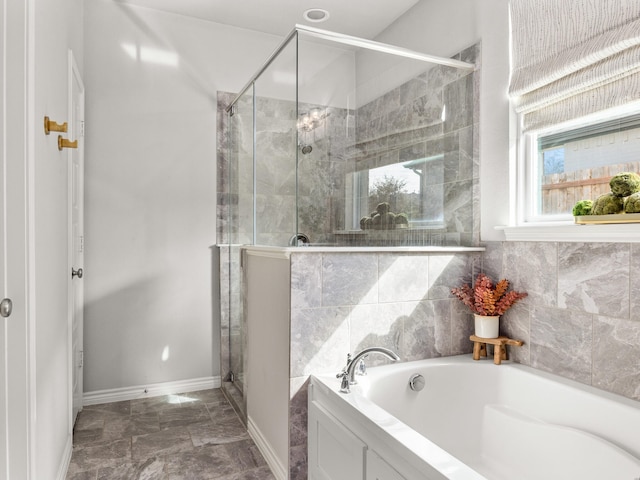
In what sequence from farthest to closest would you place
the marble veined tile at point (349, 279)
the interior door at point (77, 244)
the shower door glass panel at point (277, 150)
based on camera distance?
the interior door at point (77, 244) < the shower door glass panel at point (277, 150) < the marble veined tile at point (349, 279)

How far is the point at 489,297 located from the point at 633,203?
737mm

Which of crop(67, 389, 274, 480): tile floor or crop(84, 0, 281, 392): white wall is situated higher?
crop(84, 0, 281, 392): white wall

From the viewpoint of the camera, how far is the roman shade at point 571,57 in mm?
1632

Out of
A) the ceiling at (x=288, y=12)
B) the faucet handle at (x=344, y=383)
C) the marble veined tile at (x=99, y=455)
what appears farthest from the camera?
the ceiling at (x=288, y=12)

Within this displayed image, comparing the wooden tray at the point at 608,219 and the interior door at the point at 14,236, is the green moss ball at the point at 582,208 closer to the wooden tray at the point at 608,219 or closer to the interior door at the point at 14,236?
the wooden tray at the point at 608,219

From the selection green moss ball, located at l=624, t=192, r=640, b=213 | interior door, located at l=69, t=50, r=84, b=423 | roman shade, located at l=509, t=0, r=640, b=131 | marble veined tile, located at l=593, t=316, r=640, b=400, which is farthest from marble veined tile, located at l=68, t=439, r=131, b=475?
roman shade, located at l=509, t=0, r=640, b=131

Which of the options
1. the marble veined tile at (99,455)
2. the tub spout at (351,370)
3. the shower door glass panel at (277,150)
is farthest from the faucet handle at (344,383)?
the marble veined tile at (99,455)

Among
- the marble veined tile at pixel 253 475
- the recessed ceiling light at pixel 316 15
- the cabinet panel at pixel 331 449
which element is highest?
the recessed ceiling light at pixel 316 15

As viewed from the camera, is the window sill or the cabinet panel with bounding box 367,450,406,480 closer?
the cabinet panel with bounding box 367,450,406,480

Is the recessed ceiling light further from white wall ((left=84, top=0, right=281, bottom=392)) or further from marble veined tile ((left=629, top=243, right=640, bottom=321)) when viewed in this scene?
marble veined tile ((left=629, top=243, right=640, bottom=321))

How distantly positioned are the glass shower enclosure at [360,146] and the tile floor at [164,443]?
1.11 meters

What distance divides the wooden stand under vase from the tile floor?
1164 millimetres

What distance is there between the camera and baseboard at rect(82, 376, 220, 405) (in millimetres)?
2971

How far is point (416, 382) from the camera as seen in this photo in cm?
200
